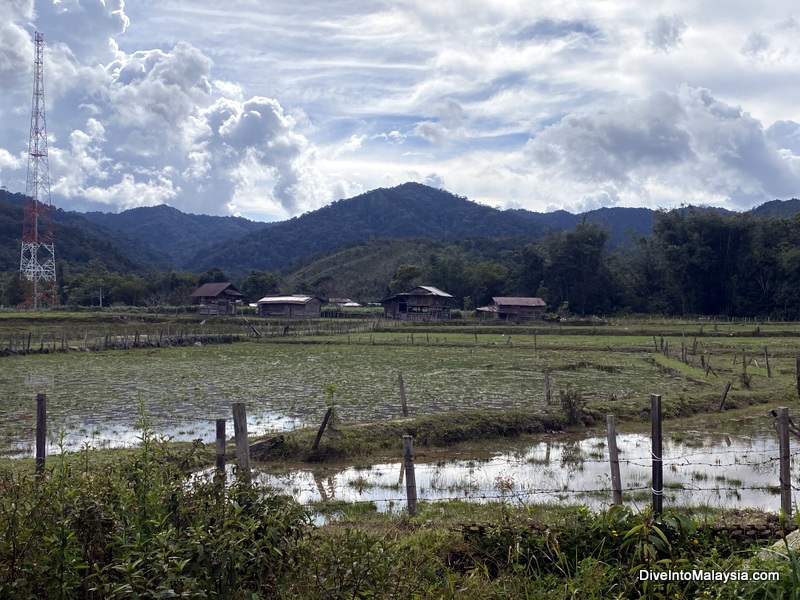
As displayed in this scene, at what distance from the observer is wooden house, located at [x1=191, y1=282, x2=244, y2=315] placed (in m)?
78.4

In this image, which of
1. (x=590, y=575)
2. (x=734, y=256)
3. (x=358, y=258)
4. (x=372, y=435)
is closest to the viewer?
(x=590, y=575)

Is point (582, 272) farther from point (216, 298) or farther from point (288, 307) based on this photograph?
point (216, 298)

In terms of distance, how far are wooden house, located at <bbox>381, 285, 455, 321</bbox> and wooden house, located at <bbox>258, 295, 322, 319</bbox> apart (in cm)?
1020

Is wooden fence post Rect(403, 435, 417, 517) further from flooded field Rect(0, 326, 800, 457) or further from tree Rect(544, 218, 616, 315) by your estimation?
tree Rect(544, 218, 616, 315)

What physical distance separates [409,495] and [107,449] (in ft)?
27.4

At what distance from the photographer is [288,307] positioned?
7762 centimetres

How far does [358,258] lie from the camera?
443 feet

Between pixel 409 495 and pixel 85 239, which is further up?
pixel 85 239

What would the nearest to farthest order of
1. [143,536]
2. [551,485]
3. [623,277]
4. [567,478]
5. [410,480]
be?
[143,536], [410,480], [551,485], [567,478], [623,277]

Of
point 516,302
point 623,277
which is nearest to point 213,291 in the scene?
point 516,302

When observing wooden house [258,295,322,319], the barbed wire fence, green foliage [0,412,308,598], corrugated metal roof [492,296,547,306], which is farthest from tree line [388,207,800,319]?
green foliage [0,412,308,598]

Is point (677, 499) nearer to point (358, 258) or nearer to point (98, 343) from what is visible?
point (98, 343)

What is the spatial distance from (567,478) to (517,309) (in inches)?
2398

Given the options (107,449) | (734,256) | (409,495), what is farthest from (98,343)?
(734,256)
